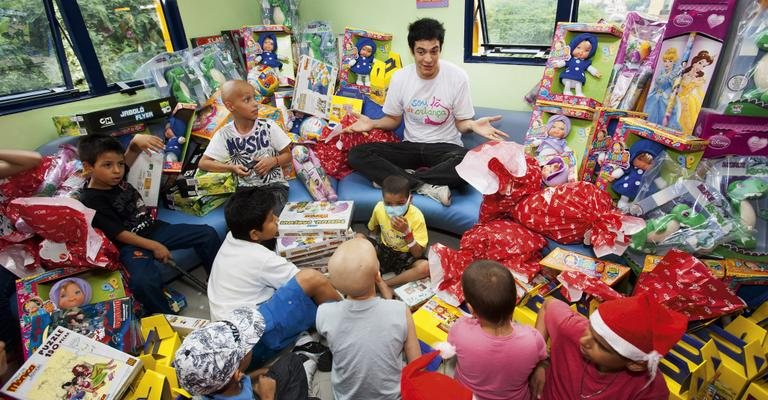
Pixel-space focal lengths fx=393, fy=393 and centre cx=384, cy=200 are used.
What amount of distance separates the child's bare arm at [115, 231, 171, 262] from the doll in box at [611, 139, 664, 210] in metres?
2.63

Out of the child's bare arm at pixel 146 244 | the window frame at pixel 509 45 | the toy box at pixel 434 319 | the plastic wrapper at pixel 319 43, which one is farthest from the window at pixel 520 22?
the child's bare arm at pixel 146 244

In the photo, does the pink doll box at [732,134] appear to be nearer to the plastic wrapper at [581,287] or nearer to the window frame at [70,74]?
the plastic wrapper at [581,287]

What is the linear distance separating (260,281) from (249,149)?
1.16 metres

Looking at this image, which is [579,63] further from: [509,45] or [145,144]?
[145,144]

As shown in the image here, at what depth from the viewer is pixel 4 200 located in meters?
2.06

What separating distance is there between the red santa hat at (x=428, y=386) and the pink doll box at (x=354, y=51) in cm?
288

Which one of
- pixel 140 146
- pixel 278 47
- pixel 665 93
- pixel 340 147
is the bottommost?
pixel 340 147

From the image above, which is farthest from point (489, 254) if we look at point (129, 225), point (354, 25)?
point (354, 25)

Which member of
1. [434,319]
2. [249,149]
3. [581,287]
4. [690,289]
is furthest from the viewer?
[249,149]

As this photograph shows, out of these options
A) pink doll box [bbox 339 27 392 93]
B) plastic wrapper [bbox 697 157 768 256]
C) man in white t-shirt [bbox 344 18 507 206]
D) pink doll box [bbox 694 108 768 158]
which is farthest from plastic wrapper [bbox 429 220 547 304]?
pink doll box [bbox 339 27 392 93]

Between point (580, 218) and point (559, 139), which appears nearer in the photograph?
point (580, 218)

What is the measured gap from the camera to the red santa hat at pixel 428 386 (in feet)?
3.18

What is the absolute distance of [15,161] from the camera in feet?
6.66

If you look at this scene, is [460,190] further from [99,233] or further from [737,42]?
[99,233]
